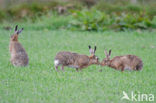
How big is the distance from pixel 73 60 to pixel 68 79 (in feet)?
4.81

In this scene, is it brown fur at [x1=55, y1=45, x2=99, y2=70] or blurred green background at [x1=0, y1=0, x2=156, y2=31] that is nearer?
brown fur at [x1=55, y1=45, x2=99, y2=70]

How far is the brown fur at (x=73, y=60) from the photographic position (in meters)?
9.63

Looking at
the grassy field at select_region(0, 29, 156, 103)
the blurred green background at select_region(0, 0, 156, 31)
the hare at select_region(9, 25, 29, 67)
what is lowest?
the grassy field at select_region(0, 29, 156, 103)

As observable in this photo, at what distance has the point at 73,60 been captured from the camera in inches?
389

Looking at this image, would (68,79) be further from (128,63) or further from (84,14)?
(84,14)

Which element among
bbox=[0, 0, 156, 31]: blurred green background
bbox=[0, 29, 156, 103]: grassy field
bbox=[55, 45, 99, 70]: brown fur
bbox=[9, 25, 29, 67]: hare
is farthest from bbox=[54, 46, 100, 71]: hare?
bbox=[0, 0, 156, 31]: blurred green background

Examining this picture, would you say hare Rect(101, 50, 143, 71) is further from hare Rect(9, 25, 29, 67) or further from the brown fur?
hare Rect(9, 25, 29, 67)

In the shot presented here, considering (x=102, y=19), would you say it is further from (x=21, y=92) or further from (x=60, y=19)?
(x=21, y=92)

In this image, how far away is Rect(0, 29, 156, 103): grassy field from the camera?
7.00 meters

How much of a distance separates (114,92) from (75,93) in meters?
0.94

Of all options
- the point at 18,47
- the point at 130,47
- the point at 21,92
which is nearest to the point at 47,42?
the point at 130,47

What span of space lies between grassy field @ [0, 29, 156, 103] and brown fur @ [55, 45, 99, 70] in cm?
22

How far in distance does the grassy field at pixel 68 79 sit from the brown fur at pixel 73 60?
8.9 inches

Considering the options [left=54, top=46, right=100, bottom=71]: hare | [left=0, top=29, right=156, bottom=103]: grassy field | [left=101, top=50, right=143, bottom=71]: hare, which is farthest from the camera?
[left=101, top=50, right=143, bottom=71]: hare
